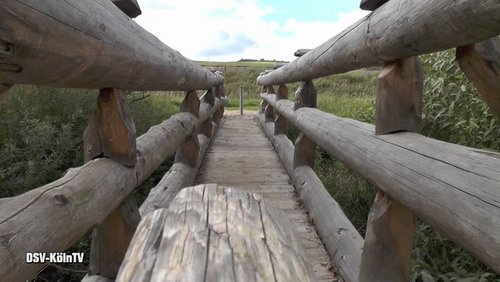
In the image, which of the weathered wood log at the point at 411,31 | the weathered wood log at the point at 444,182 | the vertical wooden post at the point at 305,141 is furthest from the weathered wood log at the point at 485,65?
the vertical wooden post at the point at 305,141

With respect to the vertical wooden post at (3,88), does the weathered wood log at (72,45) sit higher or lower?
higher

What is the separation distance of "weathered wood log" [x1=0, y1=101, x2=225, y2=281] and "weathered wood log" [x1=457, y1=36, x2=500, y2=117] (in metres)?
1.46

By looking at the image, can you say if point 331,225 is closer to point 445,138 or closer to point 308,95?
point 445,138

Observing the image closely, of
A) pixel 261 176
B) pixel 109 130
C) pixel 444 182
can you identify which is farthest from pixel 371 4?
pixel 261 176

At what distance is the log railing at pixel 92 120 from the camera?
1.17 m

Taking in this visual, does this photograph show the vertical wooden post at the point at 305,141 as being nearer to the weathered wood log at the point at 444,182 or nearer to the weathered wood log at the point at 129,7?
the weathered wood log at the point at 444,182

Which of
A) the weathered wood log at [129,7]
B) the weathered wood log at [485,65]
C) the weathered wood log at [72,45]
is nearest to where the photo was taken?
the weathered wood log at [72,45]

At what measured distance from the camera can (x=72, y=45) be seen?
4.41 feet

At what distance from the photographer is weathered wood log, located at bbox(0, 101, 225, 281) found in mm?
1210

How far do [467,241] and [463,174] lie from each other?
0.19 meters

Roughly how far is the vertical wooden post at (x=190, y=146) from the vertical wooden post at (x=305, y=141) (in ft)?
3.37

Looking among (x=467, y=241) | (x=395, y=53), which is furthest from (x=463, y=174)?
(x=395, y=53)

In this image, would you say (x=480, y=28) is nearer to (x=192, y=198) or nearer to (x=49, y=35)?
(x=192, y=198)

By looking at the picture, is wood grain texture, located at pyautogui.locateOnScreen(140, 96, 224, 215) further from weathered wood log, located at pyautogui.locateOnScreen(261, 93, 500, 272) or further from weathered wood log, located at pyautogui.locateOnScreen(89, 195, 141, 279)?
weathered wood log, located at pyautogui.locateOnScreen(261, 93, 500, 272)
